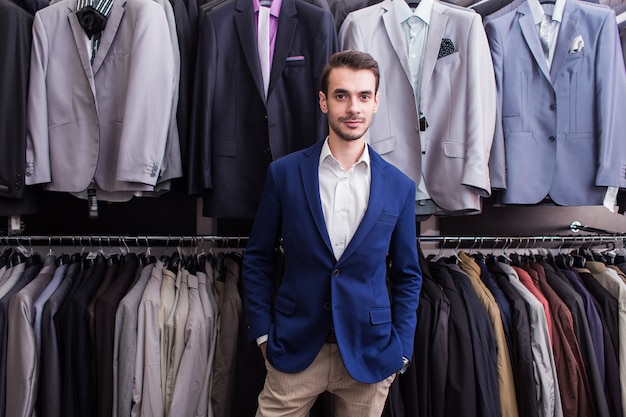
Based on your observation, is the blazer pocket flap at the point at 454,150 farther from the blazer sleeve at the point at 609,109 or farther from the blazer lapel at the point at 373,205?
the blazer sleeve at the point at 609,109

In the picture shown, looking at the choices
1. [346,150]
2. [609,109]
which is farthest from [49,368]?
[609,109]

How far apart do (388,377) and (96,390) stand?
1.10m

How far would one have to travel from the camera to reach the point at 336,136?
4.30ft

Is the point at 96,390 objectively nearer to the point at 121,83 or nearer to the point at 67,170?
the point at 67,170

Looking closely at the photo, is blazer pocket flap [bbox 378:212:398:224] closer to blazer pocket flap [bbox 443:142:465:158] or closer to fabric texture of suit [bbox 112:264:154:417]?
blazer pocket flap [bbox 443:142:465:158]

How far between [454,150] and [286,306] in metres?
0.93

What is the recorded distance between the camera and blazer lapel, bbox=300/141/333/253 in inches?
49.6

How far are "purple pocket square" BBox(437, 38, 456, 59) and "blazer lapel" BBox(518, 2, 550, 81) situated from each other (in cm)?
34

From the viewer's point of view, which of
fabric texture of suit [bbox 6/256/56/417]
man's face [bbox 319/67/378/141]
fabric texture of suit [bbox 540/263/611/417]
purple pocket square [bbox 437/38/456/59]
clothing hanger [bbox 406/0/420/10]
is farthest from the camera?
clothing hanger [bbox 406/0/420/10]

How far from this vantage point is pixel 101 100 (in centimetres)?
169

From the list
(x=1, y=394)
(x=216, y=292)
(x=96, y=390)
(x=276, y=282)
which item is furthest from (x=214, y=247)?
(x=1, y=394)

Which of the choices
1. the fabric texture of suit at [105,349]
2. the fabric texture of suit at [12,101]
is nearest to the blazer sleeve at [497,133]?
the fabric texture of suit at [105,349]

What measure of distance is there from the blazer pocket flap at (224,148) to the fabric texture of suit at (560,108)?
107cm

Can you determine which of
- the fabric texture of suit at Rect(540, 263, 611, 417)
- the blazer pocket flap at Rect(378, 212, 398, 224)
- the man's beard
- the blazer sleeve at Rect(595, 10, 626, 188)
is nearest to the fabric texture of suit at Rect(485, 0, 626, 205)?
the blazer sleeve at Rect(595, 10, 626, 188)
